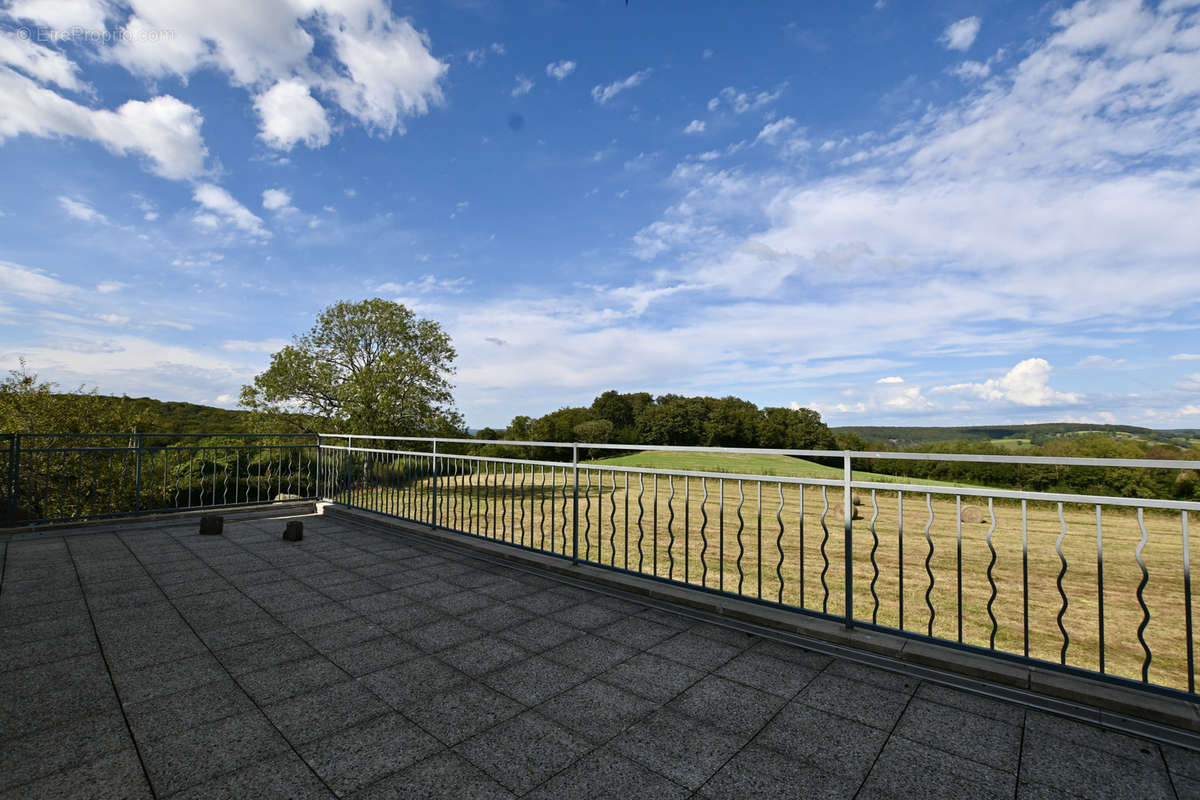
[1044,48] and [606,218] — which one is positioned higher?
[606,218]

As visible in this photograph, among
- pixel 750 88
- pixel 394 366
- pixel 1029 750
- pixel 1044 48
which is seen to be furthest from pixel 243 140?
pixel 1044 48

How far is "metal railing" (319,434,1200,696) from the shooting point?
2.61 meters

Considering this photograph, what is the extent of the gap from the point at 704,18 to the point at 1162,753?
11143 mm

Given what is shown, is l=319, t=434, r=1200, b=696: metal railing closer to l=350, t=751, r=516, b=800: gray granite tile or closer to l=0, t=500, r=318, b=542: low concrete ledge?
l=0, t=500, r=318, b=542: low concrete ledge

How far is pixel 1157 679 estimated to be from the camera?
5.96 metres

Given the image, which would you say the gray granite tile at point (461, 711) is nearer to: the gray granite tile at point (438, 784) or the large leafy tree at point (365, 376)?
the gray granite tile at point (438, 784)

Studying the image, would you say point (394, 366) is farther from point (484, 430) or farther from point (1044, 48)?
point (484, 430)

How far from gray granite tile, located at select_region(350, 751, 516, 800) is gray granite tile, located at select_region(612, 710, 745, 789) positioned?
1.80ft

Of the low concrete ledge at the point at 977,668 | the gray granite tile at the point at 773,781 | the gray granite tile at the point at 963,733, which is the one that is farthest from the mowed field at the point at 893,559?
the gray granite tile at the point at 773,781

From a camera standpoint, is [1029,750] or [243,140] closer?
[1029,750]

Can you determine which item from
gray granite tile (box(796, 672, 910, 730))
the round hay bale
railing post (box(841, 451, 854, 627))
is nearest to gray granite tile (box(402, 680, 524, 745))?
gray granite tile (box(796, 672, 910, 730))

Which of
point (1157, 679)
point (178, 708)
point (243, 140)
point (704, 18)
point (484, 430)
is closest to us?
point (178, 708)

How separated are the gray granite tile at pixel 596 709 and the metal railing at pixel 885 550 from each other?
2.66ft

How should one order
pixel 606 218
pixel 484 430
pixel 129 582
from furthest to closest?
pixel 484 430
pixel 606 218
pixel 129 582
